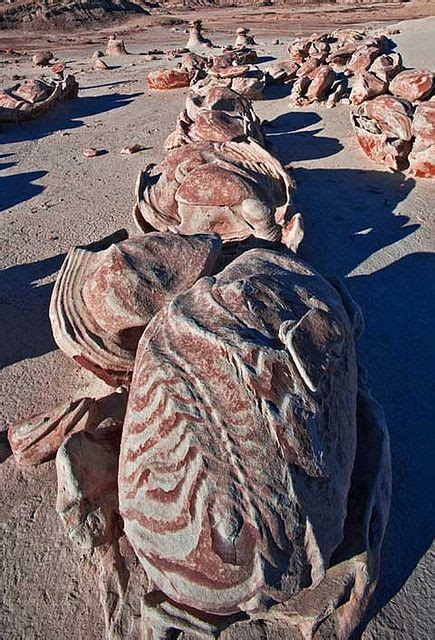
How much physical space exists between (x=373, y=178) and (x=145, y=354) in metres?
4.19

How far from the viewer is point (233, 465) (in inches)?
51.9

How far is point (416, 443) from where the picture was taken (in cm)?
223

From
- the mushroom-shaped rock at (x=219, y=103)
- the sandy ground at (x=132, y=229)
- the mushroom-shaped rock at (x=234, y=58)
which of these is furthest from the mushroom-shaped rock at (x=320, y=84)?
the mushroom-shaped rock at (x=234, y=58)

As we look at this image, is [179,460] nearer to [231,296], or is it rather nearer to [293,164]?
[231,296]

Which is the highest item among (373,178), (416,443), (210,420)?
(210,420)

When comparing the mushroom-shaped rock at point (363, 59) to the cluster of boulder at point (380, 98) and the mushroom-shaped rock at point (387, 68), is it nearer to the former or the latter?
the cluster of boulder at point (380, 98)

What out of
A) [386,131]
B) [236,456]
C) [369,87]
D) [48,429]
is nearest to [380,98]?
[386,131]

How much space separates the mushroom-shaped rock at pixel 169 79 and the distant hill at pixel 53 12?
15.6m

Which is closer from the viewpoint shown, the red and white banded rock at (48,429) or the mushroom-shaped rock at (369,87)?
the red and white banded rock at (48,429)

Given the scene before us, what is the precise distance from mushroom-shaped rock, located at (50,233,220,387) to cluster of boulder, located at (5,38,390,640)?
0.08 ft

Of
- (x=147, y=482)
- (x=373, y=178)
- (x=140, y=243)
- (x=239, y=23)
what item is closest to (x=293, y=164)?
(x=373, y=178)

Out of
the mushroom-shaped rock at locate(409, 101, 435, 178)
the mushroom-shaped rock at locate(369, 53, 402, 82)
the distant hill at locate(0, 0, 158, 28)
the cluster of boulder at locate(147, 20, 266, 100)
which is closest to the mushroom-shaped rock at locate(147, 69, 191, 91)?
the cluster of boulder at locate(147, 20, 266, 100)

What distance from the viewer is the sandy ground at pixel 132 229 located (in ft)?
5.83

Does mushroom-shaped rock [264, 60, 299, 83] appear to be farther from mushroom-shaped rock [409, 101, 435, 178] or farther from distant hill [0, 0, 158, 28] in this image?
distant hill [0, 0, 158, 28]
